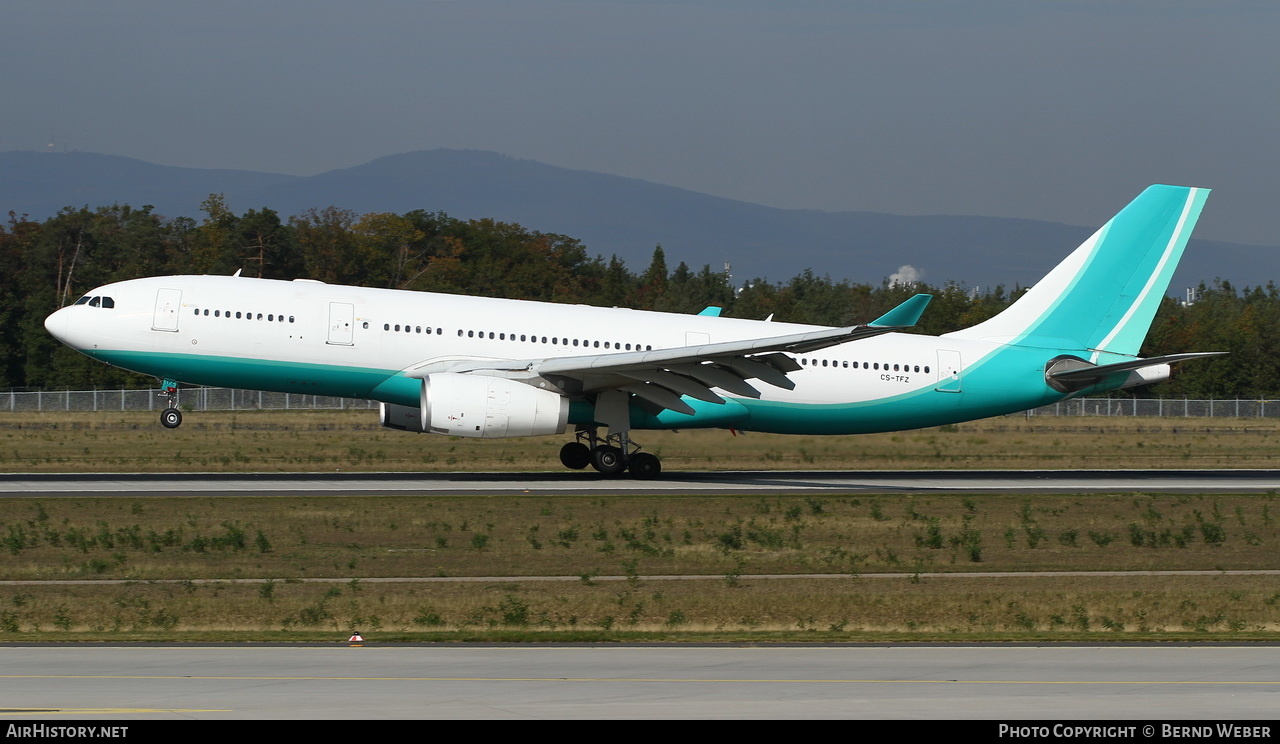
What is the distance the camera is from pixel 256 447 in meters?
41.4

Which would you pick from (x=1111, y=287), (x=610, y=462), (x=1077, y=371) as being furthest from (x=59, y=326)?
(x=1111, y=287)

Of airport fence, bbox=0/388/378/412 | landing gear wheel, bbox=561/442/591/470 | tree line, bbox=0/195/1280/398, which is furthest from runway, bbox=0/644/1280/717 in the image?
tree line, bbox=0/195/1280/398

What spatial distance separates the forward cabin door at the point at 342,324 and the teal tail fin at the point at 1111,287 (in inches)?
585

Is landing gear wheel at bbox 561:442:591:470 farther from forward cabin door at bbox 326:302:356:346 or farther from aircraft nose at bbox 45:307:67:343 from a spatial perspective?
aircraft nose at bbox 45:307:67:343

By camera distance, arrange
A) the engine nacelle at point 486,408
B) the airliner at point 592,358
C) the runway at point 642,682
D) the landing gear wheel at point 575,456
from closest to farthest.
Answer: the runway at point 642,682
the engine nacelle at point 486,408
the airliner at point 592,358
the landing gear wheel at point 575,456

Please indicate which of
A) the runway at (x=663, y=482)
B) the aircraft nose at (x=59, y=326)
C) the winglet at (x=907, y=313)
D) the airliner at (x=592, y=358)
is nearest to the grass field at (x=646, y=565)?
the runway at (x=663, y=482)

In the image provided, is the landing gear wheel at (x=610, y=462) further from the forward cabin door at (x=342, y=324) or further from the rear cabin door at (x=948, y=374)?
the rear cabin door at (x=948, y=374)

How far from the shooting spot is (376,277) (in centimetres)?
9025

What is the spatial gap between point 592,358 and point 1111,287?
13455 mm

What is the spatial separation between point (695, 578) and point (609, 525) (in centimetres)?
460

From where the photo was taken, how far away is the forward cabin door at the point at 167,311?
29.8 metres

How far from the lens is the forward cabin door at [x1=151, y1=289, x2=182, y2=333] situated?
29.8 metres
